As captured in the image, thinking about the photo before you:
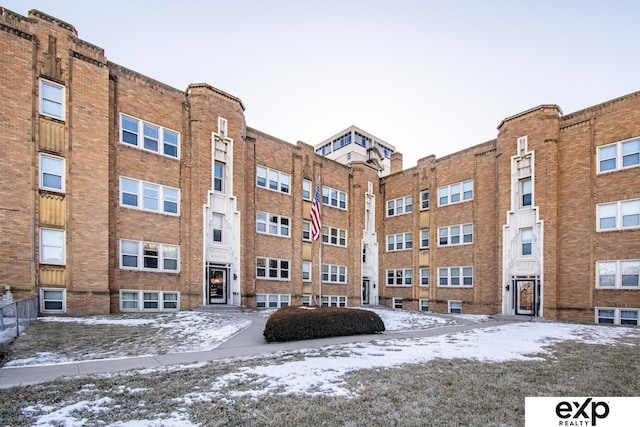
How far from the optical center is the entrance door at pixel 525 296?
22216mm

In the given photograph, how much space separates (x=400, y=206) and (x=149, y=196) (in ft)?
67.8

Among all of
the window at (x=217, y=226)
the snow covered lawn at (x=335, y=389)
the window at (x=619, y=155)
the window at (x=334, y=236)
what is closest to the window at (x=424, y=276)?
the window at (x=334, y=236)

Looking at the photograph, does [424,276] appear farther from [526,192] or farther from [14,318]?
[14,318]

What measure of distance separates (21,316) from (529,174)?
2616 cm

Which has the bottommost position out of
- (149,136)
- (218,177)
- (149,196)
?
(149,196)

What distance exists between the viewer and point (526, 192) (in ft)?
75.2

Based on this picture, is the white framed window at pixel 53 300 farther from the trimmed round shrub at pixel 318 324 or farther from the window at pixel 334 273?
the window at pixel 334 273

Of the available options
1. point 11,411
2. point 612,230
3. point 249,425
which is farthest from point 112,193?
point 612,230

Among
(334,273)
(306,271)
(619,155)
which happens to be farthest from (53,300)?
(619,155)

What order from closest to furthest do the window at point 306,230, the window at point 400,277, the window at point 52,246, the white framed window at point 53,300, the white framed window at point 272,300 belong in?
1. the white framed window at point 53,300
2. the window at point 52,246
3. the white framed window at point 272,300
4. the window at point 306,230
5. the window at point 400,277

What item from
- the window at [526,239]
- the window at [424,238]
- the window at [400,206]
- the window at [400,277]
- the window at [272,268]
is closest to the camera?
the window at [526,239]

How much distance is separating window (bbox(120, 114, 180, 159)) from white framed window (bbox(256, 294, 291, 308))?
34.7 feet

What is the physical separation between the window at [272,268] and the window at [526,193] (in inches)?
641

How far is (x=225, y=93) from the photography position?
72.9 ft
